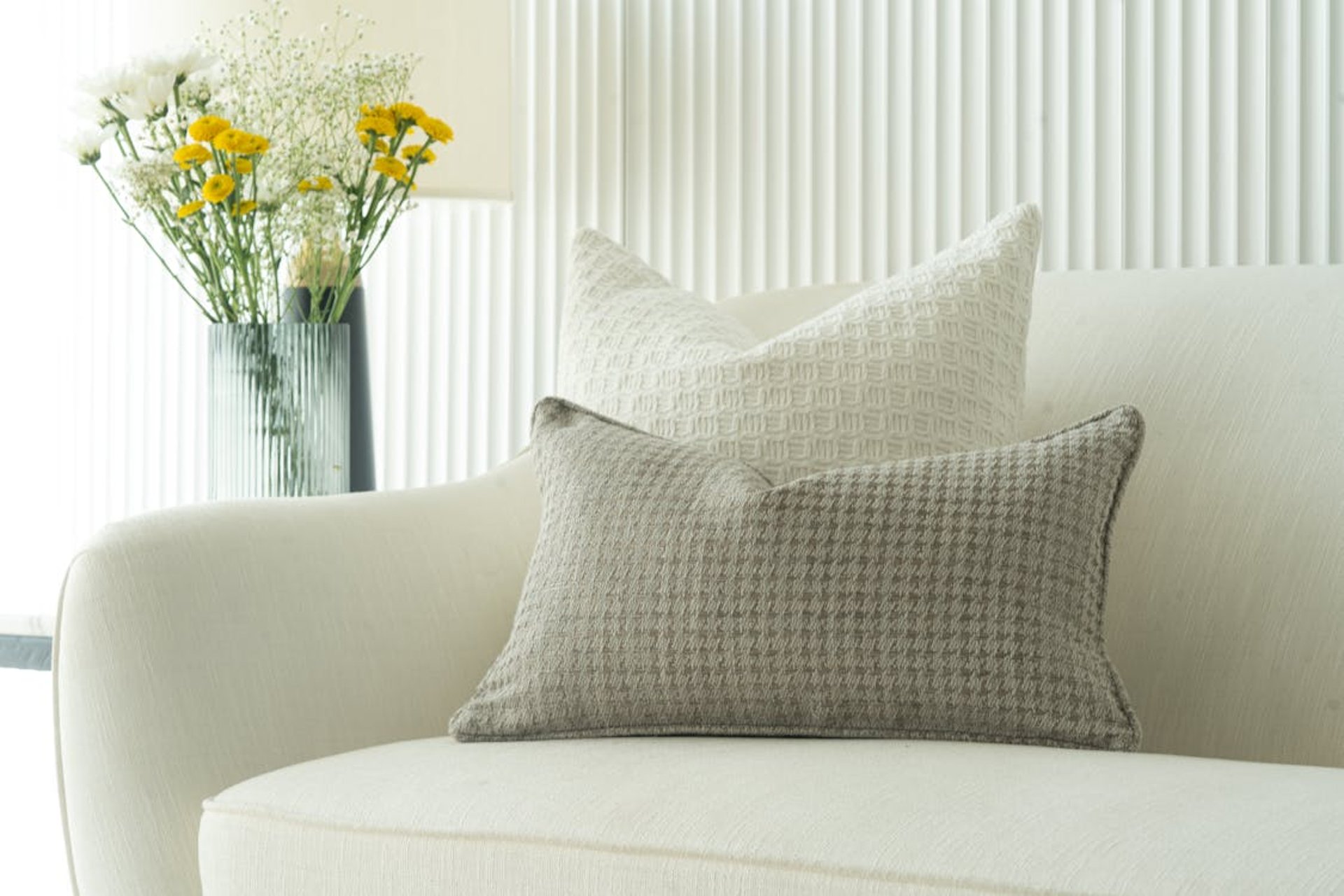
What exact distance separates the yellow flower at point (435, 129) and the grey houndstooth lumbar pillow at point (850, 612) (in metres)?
0.83

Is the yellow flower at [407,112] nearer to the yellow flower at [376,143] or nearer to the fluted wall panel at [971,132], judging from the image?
the yellow flower at [376,143]

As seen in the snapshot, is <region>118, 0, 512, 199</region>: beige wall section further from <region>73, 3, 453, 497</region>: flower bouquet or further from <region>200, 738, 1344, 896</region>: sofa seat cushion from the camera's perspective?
<region>200, 738, 1344, 896</region>: sofa seat cushion

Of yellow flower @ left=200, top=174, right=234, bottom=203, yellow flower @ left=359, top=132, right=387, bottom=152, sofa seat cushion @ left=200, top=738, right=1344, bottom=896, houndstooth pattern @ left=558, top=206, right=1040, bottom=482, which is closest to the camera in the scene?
sofa seat cushion @ left=200, top=738, right=1344, bottom=896

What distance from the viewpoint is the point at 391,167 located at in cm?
187

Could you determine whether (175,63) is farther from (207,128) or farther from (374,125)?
(374,125)

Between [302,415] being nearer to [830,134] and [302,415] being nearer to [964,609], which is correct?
[830,134]

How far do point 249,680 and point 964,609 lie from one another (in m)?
0.53

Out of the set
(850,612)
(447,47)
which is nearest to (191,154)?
(447,47)

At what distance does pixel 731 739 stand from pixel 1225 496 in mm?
519

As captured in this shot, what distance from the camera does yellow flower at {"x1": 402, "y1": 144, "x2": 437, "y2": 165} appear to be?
1.93m

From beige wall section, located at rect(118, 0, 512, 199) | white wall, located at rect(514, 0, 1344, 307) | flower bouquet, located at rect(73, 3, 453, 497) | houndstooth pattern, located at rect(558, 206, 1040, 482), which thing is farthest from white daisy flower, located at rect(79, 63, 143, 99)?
houndstooth pattern, located at rect(558, 206, 1040, 482)

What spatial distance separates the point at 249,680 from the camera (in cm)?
121

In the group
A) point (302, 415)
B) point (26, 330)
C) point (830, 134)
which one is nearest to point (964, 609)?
point (302, 415)

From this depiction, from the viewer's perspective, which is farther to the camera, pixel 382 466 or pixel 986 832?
pixel 382 466
